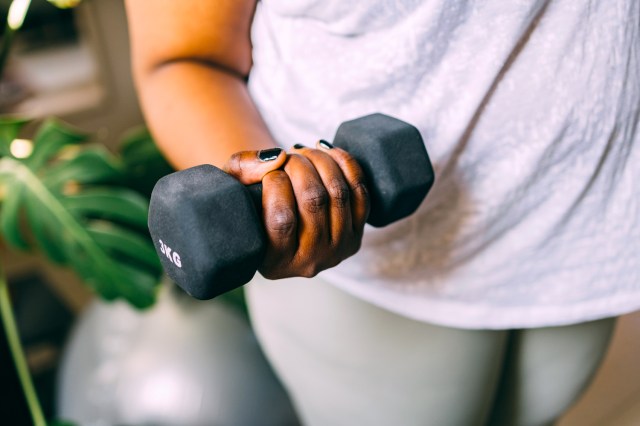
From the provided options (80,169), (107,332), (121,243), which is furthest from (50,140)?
(107,332)

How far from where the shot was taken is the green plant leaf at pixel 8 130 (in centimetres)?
65

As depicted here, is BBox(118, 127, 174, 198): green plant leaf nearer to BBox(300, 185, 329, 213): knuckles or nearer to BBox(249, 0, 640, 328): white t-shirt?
BBox(249, 0, 640, 328): white t-shirt

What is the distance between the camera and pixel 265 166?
27cm

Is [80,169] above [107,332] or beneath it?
above

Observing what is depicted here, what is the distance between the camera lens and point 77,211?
75cm

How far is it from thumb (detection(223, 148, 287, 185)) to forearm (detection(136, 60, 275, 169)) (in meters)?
0.06

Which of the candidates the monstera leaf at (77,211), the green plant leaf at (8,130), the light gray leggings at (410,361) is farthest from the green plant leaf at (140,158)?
the light gray leggings at (410,361)

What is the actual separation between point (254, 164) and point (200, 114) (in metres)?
0.11

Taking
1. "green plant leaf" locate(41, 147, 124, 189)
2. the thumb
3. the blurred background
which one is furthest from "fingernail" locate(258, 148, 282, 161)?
"green plant leaf" locate(41, 147, 124, 189)

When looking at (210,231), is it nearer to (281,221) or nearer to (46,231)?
(281,221)

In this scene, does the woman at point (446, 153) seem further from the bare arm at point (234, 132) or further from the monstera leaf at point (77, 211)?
the monstera leaf at point (77, 211)

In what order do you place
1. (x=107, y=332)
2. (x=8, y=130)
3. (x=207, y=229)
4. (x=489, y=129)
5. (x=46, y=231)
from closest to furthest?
(x=207, y=229) → (x=489, y=129) → (x=8, y=130) → (x=46, y=231) → (x=107, y=332)

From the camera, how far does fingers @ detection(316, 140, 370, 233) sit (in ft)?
0.93

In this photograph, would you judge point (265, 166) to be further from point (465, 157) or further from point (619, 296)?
point (619, 296)
